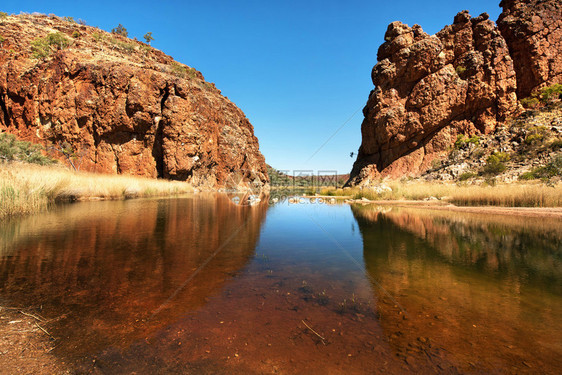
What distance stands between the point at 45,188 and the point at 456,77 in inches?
1687

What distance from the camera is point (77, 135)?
3166 centimetres

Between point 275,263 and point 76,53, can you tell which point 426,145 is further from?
point 76,53

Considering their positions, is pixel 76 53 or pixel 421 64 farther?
pixel 421 64

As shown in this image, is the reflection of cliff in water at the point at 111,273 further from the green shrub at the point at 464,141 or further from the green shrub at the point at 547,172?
the green shrub at the point at 464,141

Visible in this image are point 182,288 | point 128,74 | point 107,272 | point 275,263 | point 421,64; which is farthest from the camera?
point 421,64

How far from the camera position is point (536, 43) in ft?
108

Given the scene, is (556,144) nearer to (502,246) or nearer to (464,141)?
(464,141)

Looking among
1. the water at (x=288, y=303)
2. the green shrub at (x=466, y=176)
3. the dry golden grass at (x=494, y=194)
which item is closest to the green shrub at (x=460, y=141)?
the green shrub at (x=466, y=176)

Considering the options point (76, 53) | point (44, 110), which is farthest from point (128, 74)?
point (44, 110)

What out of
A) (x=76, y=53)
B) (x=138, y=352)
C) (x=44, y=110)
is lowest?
(x=138, y=352)

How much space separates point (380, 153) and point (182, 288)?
42201 mm

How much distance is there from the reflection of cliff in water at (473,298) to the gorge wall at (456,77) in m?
33.9

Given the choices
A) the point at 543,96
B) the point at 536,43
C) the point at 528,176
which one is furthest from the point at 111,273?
the point at 536,43

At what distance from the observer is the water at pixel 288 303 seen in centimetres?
215
